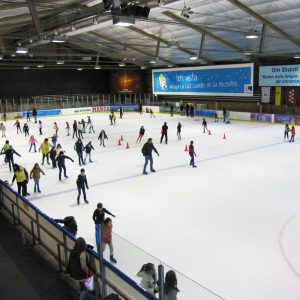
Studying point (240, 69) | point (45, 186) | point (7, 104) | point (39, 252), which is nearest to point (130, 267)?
point (39, 252)

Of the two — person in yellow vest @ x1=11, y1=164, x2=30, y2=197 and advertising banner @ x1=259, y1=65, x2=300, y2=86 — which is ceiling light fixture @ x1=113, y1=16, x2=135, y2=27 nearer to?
person in yellow vest @ x1=11, y1=164, x2=30, y2=197

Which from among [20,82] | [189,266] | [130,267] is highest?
[20,82]

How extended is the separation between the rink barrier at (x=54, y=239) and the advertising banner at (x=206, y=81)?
27.1 m

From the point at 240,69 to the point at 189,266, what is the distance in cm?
2843

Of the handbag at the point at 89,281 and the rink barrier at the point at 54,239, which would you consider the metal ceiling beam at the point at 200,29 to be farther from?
the handbag at the point at 89,281

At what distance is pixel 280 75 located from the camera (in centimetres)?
3016

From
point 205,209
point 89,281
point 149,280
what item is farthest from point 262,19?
point 149,280

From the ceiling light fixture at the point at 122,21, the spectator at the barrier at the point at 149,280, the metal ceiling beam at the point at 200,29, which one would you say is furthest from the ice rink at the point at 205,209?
the metal ceiling beam at the point at 200,29

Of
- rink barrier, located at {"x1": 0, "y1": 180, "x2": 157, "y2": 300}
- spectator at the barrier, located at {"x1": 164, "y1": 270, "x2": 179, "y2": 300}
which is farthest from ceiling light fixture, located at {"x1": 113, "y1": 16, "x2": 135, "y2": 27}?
spectator at the barrier, located at {"x1": 164, "y1": 270, "x2": 179, "y2": 300}

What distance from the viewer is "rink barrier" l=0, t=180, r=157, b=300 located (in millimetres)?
4660

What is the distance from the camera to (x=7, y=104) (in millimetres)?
40344

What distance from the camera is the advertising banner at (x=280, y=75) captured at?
95.0 feet

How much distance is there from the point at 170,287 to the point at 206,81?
112ft

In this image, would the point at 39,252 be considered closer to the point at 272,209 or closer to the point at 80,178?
the point at 80,178
